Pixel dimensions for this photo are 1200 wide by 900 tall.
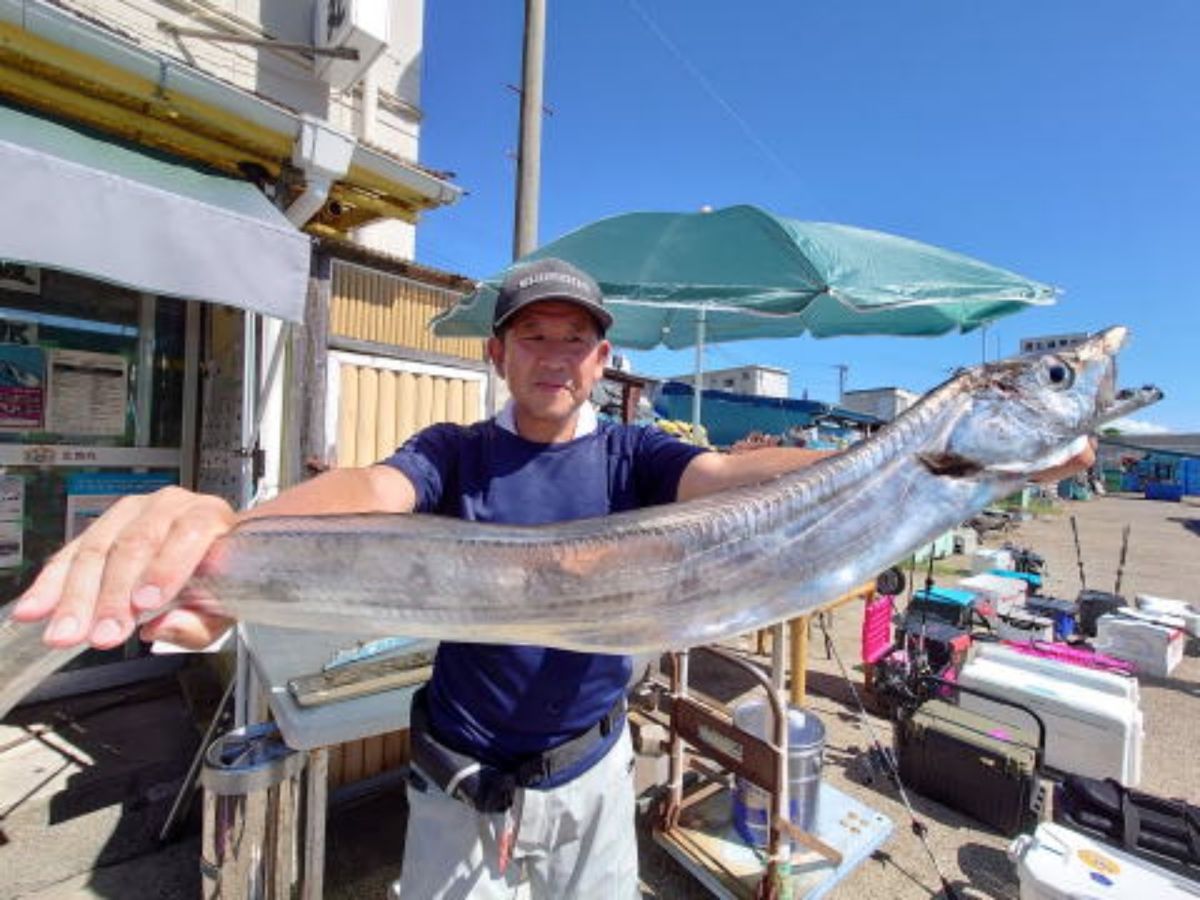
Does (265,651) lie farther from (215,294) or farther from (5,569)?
(5,569)

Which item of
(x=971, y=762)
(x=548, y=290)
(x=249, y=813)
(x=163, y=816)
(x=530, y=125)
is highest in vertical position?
(x=530, y=125)

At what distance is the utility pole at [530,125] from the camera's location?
7844 millimetres

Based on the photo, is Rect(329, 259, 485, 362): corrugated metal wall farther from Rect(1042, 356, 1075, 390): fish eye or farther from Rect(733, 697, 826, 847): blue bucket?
Rect(1042, 356, 1075, 390): fish eye

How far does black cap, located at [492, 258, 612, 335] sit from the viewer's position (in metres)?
1.98

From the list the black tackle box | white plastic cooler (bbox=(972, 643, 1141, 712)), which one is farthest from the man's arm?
white plastic cooler (bbox=(972, 643, 1141, 712))

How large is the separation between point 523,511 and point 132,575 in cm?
105

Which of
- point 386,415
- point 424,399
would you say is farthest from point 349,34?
point 386,415

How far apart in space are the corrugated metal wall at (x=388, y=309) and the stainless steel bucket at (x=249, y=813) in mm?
2883

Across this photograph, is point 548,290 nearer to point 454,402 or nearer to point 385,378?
point 385,378

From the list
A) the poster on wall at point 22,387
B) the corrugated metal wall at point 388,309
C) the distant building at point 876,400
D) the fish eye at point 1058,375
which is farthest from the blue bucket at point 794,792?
the distant building at point 876,400

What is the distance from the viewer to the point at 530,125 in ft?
26.0

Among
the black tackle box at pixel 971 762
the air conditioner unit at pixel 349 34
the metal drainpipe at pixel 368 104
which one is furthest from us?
the metal drainpipe at pixel 368 104

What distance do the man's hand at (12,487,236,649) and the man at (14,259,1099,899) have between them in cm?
45

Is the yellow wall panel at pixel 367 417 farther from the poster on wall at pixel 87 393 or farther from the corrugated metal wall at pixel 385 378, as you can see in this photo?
the poster on wall at pixel 87 393
